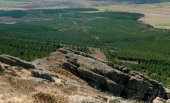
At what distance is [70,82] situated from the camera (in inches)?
1863

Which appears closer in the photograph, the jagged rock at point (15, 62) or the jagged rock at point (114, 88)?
the jagged rock at point (15, 62)

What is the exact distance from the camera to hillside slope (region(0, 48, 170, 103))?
1508 inches

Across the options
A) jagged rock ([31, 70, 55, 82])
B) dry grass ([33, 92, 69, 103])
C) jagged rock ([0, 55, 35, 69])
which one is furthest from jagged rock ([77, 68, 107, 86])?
dry grass ([33, 92, 69, 103])

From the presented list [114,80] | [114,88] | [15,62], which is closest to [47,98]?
[15,62]

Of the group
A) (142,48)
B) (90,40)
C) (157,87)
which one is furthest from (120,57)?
(157,87)

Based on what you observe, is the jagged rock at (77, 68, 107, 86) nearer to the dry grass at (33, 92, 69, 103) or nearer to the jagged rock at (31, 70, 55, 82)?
the jagged rock at (31, 70, 55, 82)

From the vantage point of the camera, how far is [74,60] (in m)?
60.1

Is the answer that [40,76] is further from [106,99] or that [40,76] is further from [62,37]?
[62,37]

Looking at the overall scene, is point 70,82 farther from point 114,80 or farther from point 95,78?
point 114,80

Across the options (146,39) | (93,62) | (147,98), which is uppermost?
(93,62)

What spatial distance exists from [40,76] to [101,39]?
147556mm

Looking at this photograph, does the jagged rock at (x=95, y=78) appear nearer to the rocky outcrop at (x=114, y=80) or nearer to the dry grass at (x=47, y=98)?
the rocky outcrop at (x=114, y=80)

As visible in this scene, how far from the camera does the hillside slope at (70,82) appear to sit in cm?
3831

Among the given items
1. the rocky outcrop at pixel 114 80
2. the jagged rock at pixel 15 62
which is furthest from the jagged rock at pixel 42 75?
the rocky outcrop at pixel 114 80
